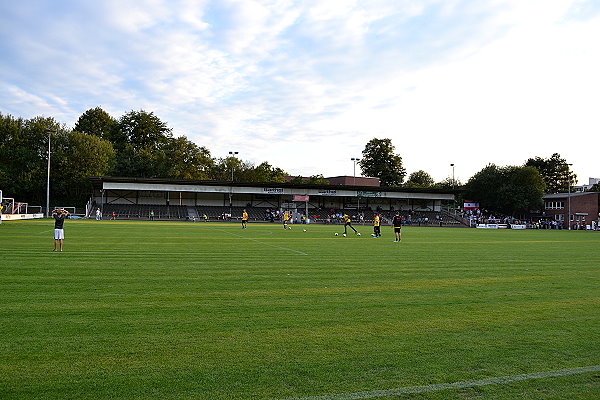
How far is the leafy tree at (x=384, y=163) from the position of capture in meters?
109

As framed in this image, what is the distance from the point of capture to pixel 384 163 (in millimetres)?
109562

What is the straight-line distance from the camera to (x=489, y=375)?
16.2 feet

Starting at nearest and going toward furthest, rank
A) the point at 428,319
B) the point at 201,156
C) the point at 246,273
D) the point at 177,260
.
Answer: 1. the point at 428,319
2. the point at 246,273
3. the point at 177,260
4. the point at 201,156

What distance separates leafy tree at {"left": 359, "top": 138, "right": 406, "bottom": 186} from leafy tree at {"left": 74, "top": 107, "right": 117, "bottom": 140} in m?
58.5

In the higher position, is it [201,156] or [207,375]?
[201,156]

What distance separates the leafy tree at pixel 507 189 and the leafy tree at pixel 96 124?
69.1 metres

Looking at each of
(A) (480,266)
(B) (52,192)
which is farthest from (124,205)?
(A) (480,266)

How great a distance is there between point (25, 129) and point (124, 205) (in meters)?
20.6

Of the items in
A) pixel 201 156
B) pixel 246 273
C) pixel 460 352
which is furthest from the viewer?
pixel 201 156

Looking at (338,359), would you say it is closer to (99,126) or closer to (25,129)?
(25,129)

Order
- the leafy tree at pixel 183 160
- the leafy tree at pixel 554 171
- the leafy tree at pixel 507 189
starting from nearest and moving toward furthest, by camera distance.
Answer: the leafy tree at pixel 507 189, the leafy tree at pixel 183 160, the leafy tree at pixel 554 171

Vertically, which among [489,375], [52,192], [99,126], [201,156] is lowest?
[489,375]

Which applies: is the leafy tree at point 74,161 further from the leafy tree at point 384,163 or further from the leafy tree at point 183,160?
the leafy tree at point 384,163

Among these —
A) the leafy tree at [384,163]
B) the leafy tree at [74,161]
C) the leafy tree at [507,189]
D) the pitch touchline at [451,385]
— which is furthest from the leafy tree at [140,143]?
the pitch touchline at [451,385]
